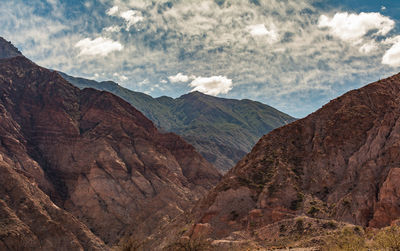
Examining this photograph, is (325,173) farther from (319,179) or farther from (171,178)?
(171,178)

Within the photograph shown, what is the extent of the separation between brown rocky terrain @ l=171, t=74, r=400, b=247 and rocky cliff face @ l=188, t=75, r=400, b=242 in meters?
0.12

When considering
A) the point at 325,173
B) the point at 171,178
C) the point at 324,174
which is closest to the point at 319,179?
the point at 324,174

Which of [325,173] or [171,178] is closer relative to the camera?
→ [325,173]

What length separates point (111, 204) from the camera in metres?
99.9

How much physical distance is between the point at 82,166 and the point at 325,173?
71739 mm

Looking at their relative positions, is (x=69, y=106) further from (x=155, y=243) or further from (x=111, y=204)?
(x=155, y=243)

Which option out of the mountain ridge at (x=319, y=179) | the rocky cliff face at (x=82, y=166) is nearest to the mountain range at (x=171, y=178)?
the mountain ridge at (x=319, y=179)

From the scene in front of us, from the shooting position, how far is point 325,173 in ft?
198

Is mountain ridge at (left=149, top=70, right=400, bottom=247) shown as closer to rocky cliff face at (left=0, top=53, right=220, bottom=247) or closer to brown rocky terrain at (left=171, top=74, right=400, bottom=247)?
brown rocky terrain at (left=171, top=74, right=400, bottom=247)

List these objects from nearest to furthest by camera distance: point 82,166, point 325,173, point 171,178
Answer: point 325,173
point 82,166
point 171,178

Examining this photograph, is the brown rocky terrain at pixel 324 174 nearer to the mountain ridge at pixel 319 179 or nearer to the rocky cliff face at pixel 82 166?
the mountain ridge at pixel 319 179

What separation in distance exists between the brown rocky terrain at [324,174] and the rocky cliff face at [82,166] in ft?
109

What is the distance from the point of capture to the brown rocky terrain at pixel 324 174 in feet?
170

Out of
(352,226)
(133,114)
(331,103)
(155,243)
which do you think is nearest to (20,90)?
(133,114)
